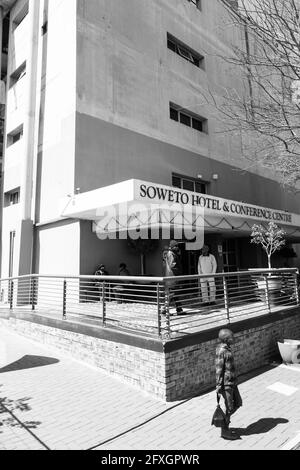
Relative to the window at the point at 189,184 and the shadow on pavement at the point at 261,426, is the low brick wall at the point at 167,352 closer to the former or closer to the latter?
the shadow on pavement at the point at 261,426

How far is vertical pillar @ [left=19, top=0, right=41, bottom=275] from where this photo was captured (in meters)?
13.5

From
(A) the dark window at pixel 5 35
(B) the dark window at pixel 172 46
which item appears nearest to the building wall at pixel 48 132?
(A) the dark window at pixel 5 35

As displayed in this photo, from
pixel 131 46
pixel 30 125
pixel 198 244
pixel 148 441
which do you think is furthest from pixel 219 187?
pixel 148 441

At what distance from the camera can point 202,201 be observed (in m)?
11.5

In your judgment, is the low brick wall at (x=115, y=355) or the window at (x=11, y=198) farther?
the window at (x=11, y=198)

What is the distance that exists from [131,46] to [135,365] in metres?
13.3

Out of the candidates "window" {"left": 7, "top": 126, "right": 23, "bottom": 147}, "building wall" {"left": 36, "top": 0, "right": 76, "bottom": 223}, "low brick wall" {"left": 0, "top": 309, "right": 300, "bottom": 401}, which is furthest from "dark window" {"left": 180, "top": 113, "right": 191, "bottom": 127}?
"low brick wall" {"left": 0, "top": 309, "right": 300, "bottom": 401}

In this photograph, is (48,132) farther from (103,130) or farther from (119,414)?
(119,414)

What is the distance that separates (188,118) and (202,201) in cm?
745

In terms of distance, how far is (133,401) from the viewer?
561 cm

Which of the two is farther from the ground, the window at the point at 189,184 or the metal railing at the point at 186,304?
the window at the point at 189,184

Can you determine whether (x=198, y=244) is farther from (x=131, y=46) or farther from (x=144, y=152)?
(x=131, y=46)

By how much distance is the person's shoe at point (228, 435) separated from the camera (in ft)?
14.3

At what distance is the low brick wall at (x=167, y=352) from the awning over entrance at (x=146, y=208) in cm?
359
